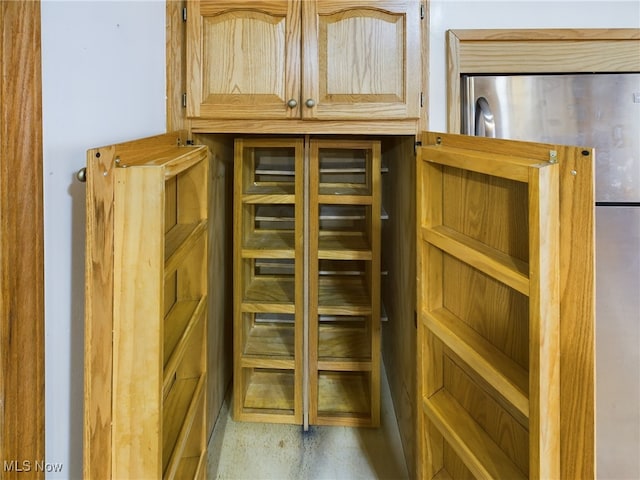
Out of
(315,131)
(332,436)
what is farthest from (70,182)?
(332,436)

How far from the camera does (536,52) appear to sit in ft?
4.94

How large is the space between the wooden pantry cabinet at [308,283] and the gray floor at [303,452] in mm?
53

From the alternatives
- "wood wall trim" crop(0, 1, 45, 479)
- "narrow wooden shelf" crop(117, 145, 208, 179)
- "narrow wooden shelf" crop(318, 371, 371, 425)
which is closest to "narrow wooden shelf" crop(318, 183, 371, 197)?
"narrow wooden shelf" crop(117, 145, 208, 179)

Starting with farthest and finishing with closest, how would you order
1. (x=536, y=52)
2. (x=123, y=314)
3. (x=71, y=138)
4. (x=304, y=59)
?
(x=536, y=52) → (x=304, y=59) → (x=71, y=138) → (x=123, y=314)

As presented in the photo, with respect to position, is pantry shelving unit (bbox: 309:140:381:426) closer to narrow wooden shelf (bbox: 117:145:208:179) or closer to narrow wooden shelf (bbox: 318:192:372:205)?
narrow wooden shelf (bbox: 318:192:372:205)

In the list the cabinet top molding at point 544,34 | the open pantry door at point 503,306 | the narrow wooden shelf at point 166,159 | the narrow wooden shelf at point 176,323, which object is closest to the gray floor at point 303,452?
the open pantry door at point 503,306

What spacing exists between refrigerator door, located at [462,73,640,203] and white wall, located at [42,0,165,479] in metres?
1.19

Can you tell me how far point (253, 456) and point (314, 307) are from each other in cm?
62

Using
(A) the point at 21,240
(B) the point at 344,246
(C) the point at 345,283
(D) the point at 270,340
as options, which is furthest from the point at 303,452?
(A) the point at 21,240

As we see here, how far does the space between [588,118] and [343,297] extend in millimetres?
1133

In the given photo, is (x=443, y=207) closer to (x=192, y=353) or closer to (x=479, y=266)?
(x=479, y=266)

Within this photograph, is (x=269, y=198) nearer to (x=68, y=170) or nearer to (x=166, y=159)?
(x=166, y=159)

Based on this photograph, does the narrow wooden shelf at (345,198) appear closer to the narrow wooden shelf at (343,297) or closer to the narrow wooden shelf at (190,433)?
the narrow wooden shelf at (343,297)

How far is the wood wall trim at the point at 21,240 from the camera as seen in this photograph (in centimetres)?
77
